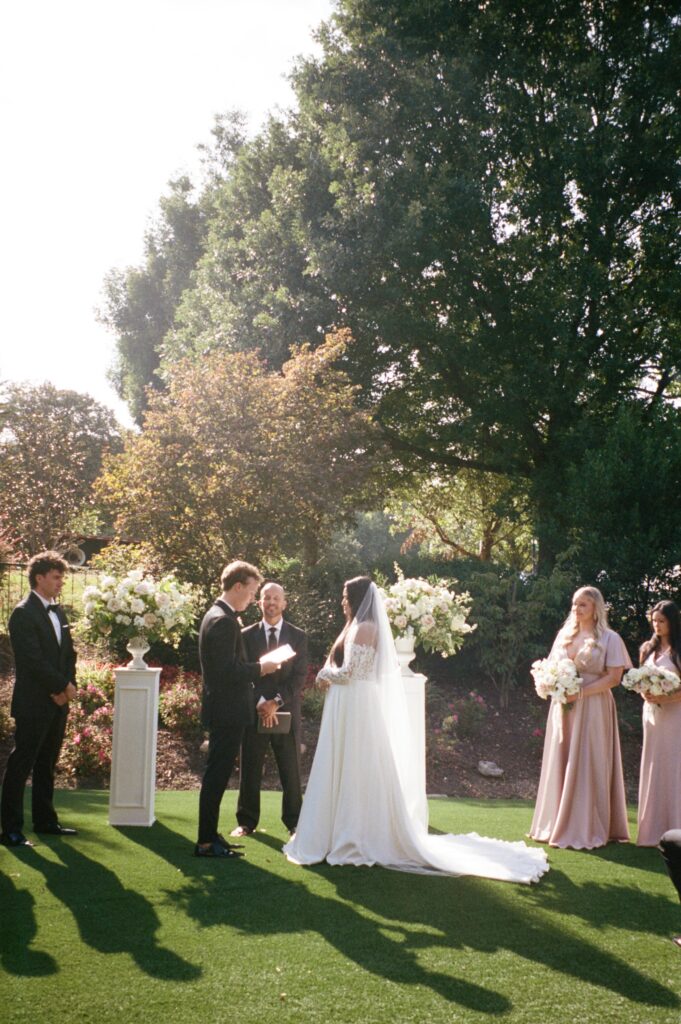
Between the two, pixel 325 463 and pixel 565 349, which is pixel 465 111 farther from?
pixel 325 463

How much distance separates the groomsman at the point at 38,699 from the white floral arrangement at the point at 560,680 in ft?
13.5

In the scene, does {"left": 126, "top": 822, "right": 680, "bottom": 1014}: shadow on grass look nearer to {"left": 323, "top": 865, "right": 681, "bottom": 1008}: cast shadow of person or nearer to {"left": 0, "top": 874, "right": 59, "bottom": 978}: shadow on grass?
{"left": 323, "top": 865, "right": 681, "bottom": 1008}: cast shadow of person

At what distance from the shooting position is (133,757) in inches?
317

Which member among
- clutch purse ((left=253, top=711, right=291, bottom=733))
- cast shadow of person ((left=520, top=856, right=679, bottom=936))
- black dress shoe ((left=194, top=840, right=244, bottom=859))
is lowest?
cast shadow of person ((left=520, top=856, right=679, bottom=936))

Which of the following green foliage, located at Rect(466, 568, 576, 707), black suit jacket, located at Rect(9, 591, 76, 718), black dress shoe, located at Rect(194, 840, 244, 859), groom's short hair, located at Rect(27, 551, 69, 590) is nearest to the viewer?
black dress shoe, located at Rect(194, 840, 244, 859)

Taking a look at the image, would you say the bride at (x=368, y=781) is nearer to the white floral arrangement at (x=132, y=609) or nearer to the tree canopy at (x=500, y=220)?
the white floral arrangement at (x=132, y=609)

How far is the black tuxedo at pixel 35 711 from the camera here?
23.5 ft

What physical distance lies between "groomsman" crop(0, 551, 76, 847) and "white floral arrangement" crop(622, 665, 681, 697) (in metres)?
4.83

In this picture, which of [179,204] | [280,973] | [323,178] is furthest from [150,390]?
[179,204]

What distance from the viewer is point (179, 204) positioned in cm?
3862

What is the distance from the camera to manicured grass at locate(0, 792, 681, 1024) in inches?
169

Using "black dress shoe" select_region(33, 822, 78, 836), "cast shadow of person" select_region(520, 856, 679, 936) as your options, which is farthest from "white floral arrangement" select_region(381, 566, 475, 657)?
"black dress shoe" select_region(33, 822, 78, 836)

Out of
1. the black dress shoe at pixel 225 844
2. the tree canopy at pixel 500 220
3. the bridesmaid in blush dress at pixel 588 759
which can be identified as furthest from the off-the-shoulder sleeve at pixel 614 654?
the tree canopy at pixel 500 220

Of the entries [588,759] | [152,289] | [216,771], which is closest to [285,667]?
[216,771]
